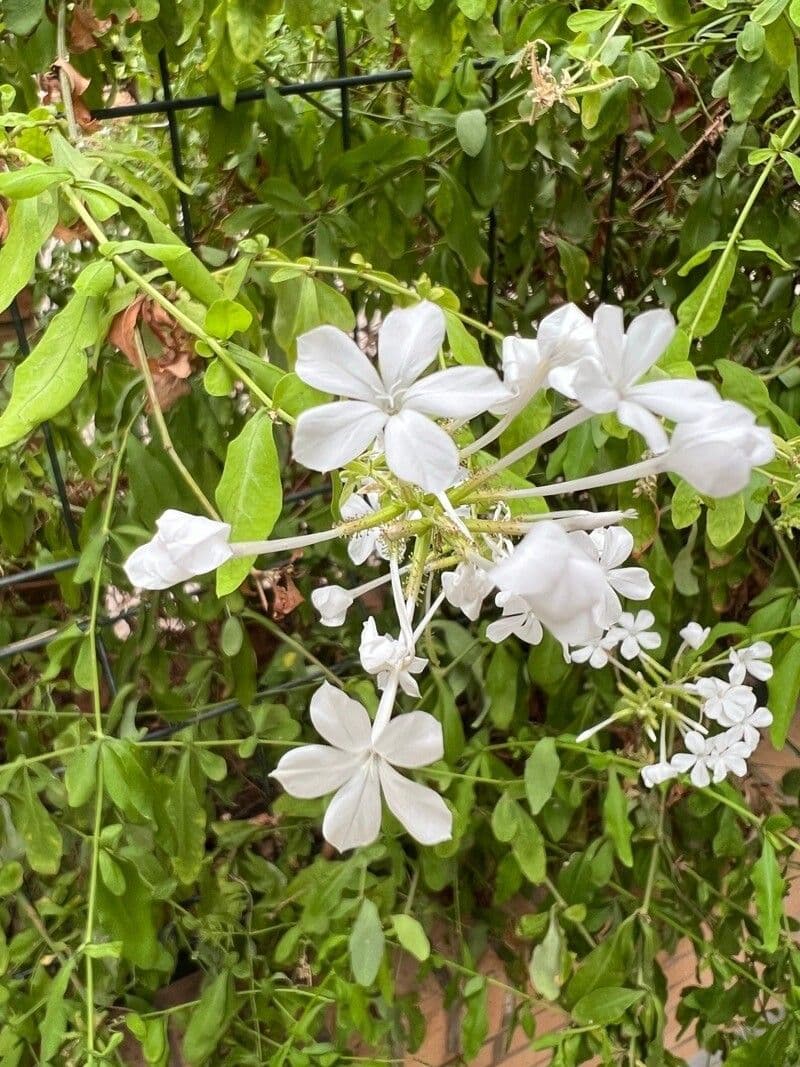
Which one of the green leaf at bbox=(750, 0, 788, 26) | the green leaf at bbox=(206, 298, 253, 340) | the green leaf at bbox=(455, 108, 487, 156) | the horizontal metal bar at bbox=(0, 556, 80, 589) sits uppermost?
the green leaf at bbox=(750, 0, 788, 26)

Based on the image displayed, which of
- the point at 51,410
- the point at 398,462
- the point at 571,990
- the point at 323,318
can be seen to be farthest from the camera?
the point at 571,990

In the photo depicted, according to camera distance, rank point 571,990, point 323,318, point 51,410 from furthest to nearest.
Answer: point 571,990 → point 323,318 → point 51,410

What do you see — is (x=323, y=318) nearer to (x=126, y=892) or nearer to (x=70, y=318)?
(x=70, y=318)

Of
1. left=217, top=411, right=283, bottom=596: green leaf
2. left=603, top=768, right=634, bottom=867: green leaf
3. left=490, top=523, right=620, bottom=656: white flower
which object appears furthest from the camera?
left=603, top=768, right=634, bottom=867: green leaf

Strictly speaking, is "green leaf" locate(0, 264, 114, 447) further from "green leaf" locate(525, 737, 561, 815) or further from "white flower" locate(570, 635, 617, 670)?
"green leaf" locate(525, 737, 561, 815)

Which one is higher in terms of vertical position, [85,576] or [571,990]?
[85,576]

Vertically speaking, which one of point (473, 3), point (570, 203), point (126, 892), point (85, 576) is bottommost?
point (126, 892)

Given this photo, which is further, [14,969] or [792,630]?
[14,969]

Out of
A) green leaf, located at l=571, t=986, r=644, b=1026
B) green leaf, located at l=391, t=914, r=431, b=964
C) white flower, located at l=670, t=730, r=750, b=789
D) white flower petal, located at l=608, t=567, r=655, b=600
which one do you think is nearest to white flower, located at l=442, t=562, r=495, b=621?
white flower petal, located at l=608, t=567, r=655, b=600

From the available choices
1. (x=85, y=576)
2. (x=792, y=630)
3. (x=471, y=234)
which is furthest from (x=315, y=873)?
(x=471, y=234)
